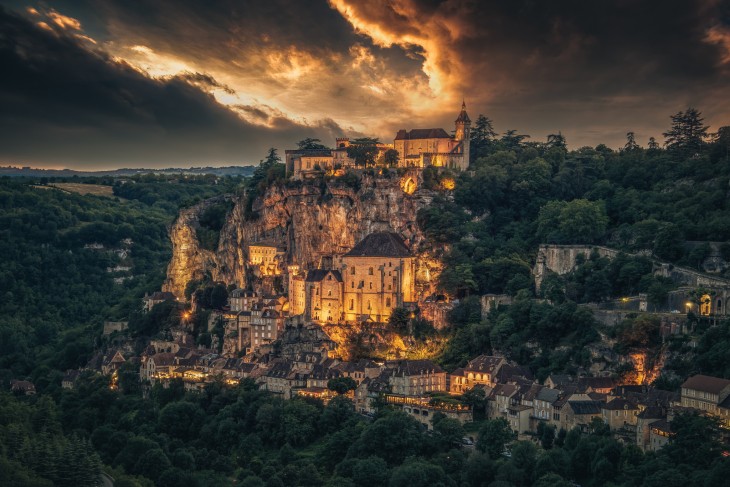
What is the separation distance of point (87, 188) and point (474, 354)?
348 ft

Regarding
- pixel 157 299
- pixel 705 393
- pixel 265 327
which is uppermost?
pixel 157 299

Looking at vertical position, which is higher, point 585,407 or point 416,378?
point 416,378

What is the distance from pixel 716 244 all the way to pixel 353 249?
89.3ft

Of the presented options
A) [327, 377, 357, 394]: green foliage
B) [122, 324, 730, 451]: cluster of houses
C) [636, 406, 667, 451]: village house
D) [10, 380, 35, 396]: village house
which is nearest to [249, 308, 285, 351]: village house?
[122, 324, 730, 451]: cluster of houses

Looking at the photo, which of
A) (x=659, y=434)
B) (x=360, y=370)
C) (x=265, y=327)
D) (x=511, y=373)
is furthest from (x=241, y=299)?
(x=659, y=434)

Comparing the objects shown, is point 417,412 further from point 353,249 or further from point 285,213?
point 285,213

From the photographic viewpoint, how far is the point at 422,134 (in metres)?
99.1

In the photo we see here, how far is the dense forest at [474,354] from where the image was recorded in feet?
193

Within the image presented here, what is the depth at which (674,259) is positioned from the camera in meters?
72.8

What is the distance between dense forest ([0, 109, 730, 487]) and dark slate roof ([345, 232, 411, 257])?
10.9 feet

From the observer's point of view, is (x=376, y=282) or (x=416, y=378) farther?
(x=376, y=282)

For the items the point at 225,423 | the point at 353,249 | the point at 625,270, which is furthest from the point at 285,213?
the point at 625,270

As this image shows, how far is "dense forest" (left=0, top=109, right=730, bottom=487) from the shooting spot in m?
Result: 58.7

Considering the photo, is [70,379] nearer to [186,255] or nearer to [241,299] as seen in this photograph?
[241,299]
